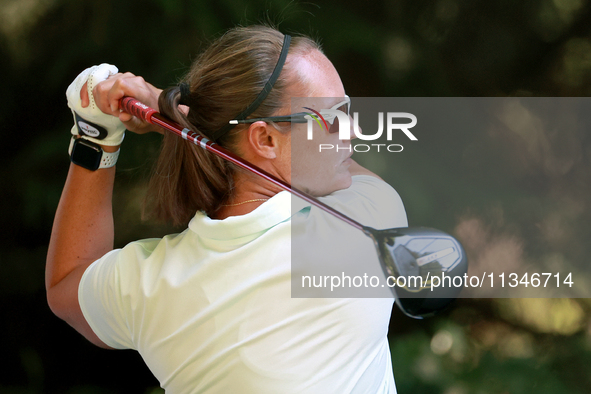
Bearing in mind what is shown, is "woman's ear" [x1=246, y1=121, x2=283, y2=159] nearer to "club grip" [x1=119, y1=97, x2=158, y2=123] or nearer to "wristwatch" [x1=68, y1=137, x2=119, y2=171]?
"club grip" [x1=119, y1=97, x2=158, y2=123]

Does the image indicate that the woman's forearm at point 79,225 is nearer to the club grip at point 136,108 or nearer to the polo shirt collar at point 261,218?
the club grip at point 136,108

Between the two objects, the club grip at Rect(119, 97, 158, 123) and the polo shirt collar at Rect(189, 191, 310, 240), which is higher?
the club grip at Rect(119, 97, 158, 123)

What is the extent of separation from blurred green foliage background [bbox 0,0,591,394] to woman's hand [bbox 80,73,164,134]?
31cm

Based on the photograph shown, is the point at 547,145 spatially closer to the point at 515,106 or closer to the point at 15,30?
the point at 515,106

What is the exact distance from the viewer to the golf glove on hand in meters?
1.03

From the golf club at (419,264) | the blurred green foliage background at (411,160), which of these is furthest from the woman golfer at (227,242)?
the blurred green foliage background at (411,160)

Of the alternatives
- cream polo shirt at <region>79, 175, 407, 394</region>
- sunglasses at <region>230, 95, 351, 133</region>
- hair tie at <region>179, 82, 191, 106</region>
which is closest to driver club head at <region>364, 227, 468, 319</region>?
cream polo shirt at <region>79, 175, 407, 394</region>

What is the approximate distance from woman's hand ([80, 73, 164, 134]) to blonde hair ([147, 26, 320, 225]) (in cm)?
8

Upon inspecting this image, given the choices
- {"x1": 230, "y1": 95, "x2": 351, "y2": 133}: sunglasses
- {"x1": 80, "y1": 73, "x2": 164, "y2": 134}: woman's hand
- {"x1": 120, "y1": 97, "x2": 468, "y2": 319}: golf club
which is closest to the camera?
{"x1": 120, "y1": 97, "x2": 468, "y2": 319}: golf club

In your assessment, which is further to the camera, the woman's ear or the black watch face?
the black watch face

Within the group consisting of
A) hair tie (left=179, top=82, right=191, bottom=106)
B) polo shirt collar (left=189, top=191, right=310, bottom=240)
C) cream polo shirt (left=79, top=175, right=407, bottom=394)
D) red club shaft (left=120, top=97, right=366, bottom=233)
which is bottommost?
cream polo shirt (left=79, top=175, right=407, bottom=394)

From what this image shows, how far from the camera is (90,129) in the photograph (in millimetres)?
1062

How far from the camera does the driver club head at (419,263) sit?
2.33 feet

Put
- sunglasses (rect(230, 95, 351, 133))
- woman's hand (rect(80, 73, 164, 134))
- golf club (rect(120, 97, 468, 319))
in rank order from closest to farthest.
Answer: golf club (rect(120, 97, 468, 319))
sunglasses (rect(230, 95, 351, 133))
woman's hand (rect(80, 73, 164, 134))
